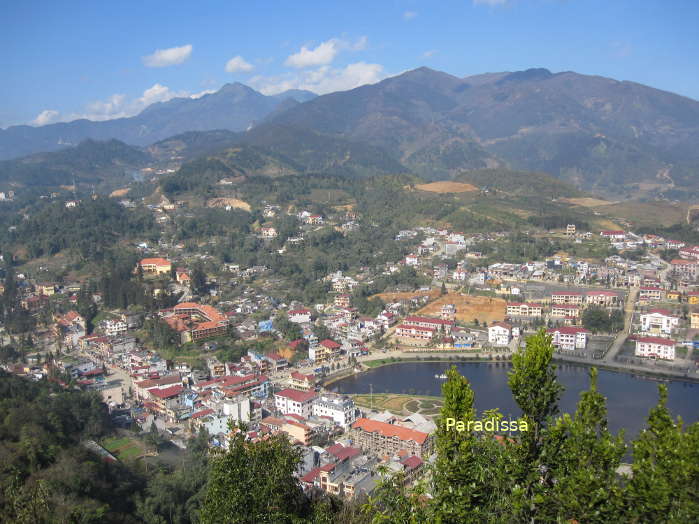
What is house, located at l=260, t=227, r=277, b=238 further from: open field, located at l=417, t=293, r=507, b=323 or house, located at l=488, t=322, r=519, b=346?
house, located at l=488, t=322, r=519, b=346

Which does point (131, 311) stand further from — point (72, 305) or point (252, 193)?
point (252, 193)

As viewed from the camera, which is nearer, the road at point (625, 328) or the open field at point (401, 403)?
the open field at point (401, 403)

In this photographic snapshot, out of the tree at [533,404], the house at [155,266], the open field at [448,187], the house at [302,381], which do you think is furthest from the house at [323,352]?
the open field at [448,187]

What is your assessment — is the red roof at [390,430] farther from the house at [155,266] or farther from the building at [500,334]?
the house at [155,266]

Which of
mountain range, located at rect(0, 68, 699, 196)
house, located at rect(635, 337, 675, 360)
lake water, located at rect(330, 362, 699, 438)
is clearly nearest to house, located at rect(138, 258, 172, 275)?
lake water, located at rect(330, 362, 699, 438)

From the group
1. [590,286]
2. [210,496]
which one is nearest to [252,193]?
[590,286]

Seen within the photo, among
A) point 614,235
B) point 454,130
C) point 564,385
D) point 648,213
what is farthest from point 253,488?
point 454,130
